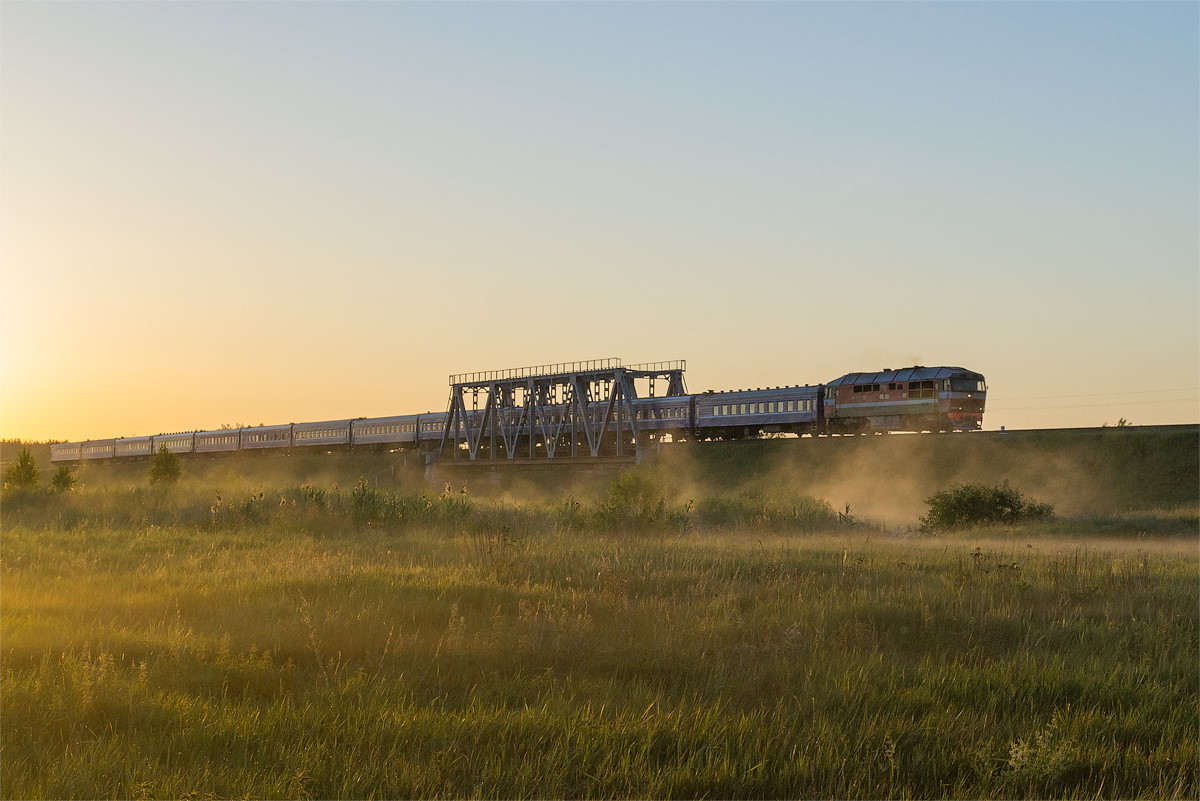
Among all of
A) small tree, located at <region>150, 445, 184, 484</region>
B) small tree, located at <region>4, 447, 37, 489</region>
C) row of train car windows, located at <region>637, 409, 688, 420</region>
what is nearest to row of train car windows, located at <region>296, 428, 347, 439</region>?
row of train car windows, located at <region>637, 409, 688, 420</region>

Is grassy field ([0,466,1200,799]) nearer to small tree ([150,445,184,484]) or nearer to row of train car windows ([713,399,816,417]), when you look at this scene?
small tree ([150,445,184,484])

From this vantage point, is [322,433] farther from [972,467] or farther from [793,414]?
[972,467]

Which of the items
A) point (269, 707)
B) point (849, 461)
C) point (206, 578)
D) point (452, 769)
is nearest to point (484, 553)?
point (206, 578)

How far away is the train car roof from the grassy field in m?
39.4

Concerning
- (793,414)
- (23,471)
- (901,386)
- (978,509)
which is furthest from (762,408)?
(23,471)

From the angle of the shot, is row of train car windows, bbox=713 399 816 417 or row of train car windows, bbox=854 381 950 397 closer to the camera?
row of train car windows, bbox=854 381 950 397

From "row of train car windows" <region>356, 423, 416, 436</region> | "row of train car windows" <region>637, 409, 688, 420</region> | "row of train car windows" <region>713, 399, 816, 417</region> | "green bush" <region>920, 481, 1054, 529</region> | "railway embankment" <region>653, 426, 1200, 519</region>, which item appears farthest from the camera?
"row of train car windows" <region>356, 423, 416, 436</region>

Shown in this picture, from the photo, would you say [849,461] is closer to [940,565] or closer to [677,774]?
[940,565]

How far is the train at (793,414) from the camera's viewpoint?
5341 cm

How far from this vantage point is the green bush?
31.4 meters

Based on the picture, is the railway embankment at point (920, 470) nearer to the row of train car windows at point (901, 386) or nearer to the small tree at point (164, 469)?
the small tree at point (164, 469)

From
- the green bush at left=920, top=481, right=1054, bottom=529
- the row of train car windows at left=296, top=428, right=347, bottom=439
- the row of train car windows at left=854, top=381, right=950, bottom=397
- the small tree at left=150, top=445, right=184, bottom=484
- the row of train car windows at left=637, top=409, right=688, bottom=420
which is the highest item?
the row of train car windows at left=854, top=381, right=950, bottom=397

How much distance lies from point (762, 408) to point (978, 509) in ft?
98.9

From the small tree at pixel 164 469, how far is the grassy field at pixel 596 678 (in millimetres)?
38789
